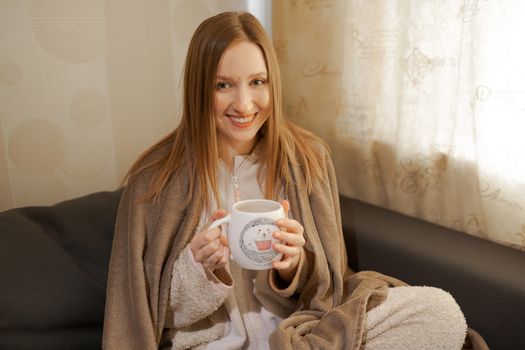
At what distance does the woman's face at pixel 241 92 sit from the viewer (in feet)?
3.34

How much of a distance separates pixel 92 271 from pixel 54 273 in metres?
0.10

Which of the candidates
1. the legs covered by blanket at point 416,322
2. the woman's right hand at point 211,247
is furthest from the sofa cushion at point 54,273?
the legs covered by blanket at point 416,322

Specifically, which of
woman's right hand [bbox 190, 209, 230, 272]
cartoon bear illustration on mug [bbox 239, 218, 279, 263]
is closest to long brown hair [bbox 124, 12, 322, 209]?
woman's right hand [bbox 190, 209, 230, 272]

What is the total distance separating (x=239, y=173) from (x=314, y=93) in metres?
0.65

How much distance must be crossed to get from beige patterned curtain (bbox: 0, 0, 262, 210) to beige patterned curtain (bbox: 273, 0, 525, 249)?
44cm

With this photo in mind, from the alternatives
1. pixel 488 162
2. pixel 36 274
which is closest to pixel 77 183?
pixel 36 274

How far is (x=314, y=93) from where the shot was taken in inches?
66.5

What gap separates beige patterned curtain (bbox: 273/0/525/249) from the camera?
3.88 feet

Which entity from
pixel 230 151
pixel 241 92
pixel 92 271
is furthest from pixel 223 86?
pixel 92 271

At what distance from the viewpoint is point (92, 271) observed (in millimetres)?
1149

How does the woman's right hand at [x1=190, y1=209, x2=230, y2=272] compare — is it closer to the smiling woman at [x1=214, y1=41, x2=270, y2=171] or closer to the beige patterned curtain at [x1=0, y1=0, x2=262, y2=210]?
the smiling woman at [x1=214, y1=41, x2=270, y2=171]

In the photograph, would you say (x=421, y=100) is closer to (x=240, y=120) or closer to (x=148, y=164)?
(x=240, y=120)

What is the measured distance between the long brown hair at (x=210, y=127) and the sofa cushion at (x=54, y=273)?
0.71 feet

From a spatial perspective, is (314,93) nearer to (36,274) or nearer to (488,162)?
(488,162)
